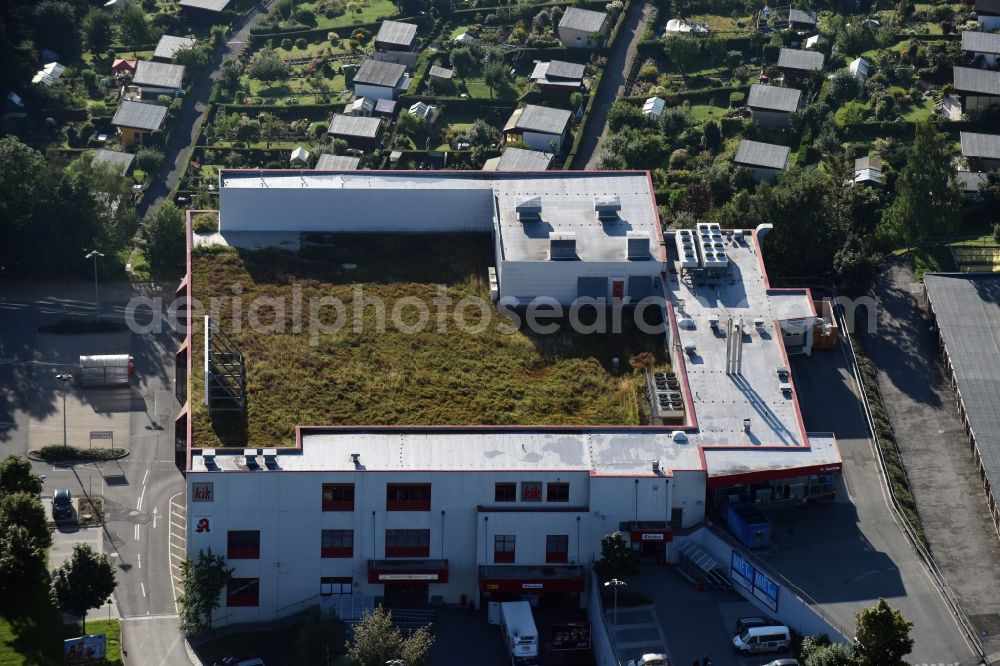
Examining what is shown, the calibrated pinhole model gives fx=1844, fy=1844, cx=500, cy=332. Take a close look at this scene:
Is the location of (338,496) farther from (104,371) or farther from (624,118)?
(624,118)

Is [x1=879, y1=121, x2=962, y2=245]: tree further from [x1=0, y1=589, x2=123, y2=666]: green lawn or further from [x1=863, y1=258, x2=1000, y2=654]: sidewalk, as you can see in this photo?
[x1=0, y1=589, x2=123, y2=666]: green lawn

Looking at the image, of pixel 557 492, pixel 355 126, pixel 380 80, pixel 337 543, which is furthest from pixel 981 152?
pixel 337 543

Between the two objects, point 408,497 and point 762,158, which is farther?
point 762,158

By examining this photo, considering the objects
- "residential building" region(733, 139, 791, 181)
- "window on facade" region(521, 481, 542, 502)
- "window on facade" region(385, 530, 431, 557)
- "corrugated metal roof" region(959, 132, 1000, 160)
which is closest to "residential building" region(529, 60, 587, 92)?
"residential building" region(733, 139, 791, 181)

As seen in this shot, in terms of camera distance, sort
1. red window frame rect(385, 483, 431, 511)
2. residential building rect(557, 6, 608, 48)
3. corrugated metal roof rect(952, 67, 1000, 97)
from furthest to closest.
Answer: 1. residential building rect(557, 6, 608, 48)
2. corrugated metal roof rect(952, 67, 1000, 97)
3. red window frame rect(385, 483, 431, 511)

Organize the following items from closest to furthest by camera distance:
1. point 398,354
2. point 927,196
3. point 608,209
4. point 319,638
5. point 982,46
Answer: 1. point 319,638
2. point 398,354
3. point 608,209
4. point 927,196
5. point 982,46

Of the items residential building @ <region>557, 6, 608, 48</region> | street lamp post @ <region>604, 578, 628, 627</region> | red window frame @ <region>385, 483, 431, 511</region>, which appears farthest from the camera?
residential building @ <region>557, 6, 608, 48</region>

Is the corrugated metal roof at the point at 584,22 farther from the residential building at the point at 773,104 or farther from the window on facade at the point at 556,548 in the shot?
the window on facade at the point at 556,548

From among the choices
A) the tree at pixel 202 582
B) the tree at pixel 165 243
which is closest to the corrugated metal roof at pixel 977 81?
the tree at pixel 165 243
